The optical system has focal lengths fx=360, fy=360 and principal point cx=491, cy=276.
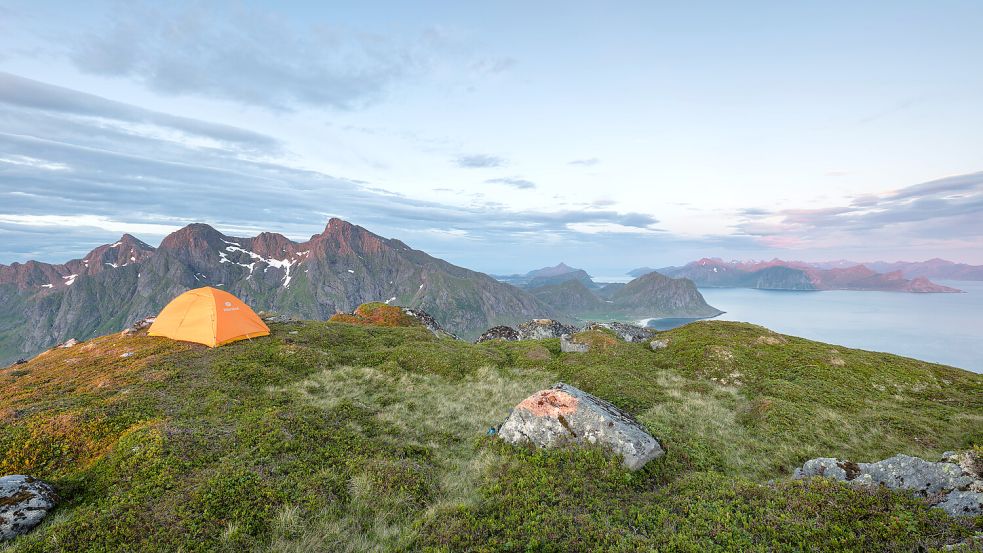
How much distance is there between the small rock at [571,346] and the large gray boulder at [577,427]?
1730 cm

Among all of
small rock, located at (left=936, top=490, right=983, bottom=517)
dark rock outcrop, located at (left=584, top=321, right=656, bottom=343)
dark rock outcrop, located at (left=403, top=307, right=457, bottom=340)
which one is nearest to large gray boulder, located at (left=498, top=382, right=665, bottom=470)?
small rock, located at (left=936, top=490, right=983, bottom=517)

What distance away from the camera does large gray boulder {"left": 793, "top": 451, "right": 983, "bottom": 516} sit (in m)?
8.12

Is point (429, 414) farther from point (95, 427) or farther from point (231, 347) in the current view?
point (231, 347)

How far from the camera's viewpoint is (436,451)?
1544 cm

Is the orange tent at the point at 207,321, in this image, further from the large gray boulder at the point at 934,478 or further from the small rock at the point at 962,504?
the small rock at the point at 962,504

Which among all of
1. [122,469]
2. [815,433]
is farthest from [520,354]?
[122,469]

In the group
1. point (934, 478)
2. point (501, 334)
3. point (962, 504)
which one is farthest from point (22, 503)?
point (501, 334)

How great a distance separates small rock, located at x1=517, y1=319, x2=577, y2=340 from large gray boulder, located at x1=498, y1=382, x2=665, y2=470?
106ft

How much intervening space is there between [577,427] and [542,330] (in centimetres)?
3504

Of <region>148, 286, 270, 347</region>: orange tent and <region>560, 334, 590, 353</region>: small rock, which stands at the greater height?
<region>148, 286, 270, 347</region>: orange tent

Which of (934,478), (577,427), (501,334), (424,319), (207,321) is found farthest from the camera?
(424,319)

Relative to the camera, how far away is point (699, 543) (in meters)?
8.56

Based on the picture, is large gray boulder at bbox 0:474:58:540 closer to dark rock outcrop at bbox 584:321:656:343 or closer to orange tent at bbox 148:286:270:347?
orange tent at bbox 148:286:270:347

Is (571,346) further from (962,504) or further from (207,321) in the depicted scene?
(207,321)
